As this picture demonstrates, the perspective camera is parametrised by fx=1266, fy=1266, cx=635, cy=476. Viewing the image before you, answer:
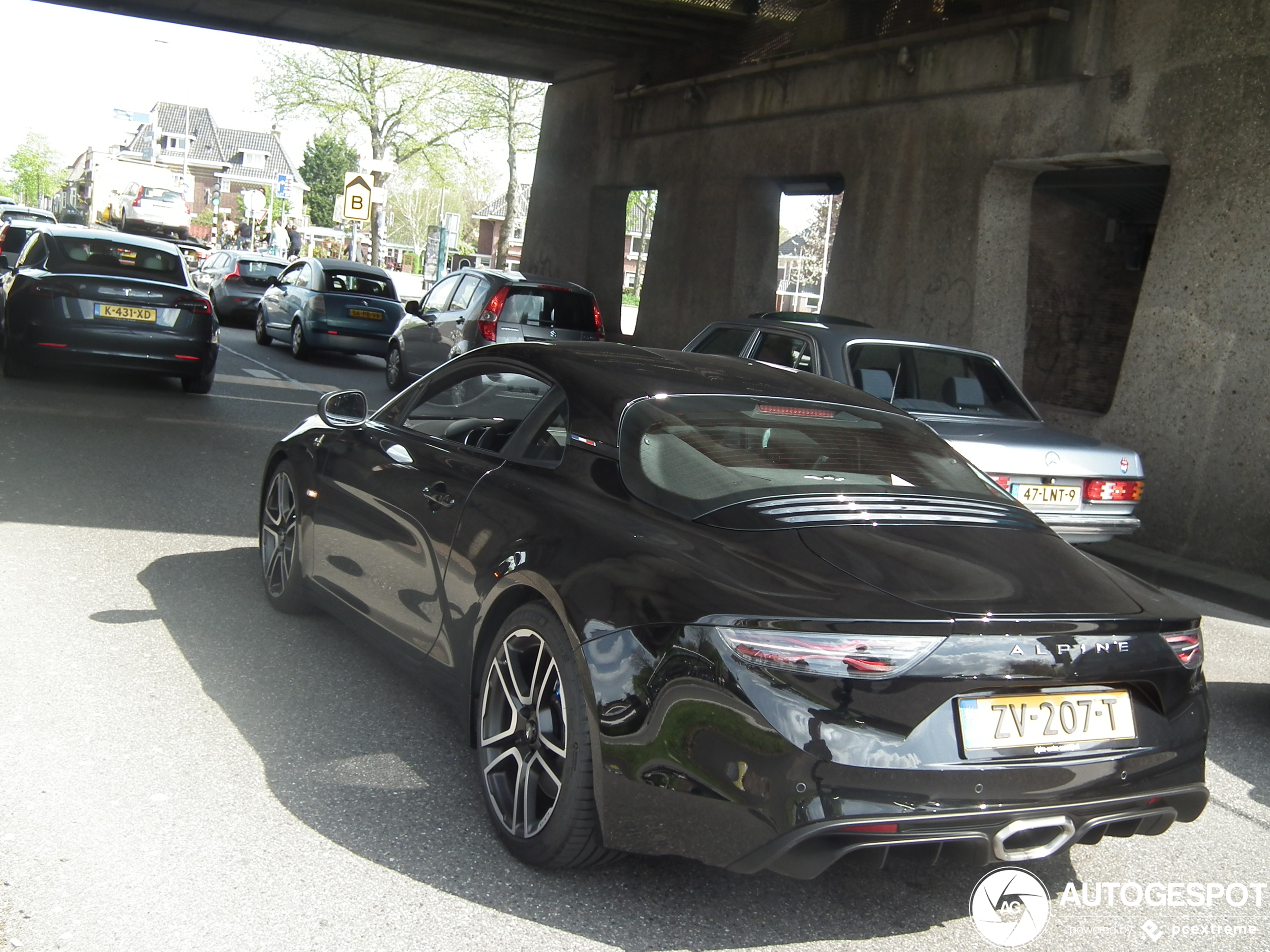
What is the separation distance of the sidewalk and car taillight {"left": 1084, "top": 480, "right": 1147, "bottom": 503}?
72 centimetres

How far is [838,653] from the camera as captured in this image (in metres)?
2.90

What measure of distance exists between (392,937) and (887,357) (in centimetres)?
612

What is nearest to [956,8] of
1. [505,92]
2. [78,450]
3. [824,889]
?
[78,450]

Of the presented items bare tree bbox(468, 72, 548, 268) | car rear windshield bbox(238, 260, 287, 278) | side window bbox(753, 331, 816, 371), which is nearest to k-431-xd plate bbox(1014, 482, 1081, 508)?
side window bbox(753, 331, 816, 371)

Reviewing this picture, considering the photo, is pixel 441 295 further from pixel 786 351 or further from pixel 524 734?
pixel 524 734

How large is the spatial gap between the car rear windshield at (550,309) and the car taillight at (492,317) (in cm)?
5

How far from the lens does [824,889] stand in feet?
11.6

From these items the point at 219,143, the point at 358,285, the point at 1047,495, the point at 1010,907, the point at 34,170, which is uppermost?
the point at 219,143

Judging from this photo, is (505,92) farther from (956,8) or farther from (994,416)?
(994,416)

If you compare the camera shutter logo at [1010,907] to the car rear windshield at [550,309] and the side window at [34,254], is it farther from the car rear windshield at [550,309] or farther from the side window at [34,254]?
the side window at [34,254]

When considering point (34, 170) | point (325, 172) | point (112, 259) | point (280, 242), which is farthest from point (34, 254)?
point (34, 170)

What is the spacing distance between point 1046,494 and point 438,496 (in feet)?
Answer: 15.4

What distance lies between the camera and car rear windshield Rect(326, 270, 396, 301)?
782 inches

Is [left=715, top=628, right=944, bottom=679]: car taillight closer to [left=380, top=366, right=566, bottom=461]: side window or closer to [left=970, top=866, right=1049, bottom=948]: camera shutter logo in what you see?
[left=970, top=866, right=1049, bottom=948]: camera shutter logo
